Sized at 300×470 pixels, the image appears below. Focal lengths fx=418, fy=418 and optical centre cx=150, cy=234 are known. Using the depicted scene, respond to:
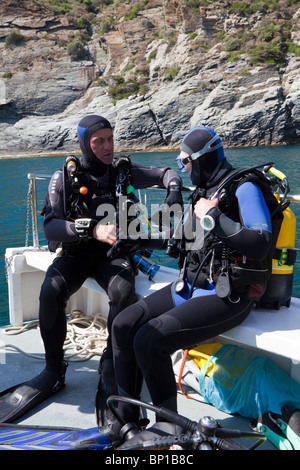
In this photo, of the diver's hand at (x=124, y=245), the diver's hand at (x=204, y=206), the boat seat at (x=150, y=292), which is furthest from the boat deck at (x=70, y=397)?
the diver's hand at (x=204, y=206)

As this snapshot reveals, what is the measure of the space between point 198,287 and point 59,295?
0.86m

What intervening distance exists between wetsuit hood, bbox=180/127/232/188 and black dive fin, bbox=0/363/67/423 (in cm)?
144

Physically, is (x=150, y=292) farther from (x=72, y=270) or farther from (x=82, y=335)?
(x=82, y=335)

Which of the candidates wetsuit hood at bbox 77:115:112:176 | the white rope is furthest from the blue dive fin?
wetsuit hood at bbox 77:115:112:176

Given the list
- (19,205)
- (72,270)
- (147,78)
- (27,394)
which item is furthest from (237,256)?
(147,78)

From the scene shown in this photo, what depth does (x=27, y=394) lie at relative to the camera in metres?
2.42

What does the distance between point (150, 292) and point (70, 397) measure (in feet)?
2.63

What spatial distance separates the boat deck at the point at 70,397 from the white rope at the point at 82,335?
0.06 meters

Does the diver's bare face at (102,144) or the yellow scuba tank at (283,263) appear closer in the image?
the yellow scuba tank at (283,263)

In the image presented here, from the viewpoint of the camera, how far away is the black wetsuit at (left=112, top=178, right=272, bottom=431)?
1.87 meters

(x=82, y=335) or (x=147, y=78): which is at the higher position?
(x=147, y=78)

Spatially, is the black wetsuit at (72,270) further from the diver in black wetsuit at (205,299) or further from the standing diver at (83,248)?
the diver in black wetsuit at (205,299)

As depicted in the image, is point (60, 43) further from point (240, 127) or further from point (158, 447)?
point (158, 447)

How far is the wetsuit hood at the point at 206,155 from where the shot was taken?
2205 mm
